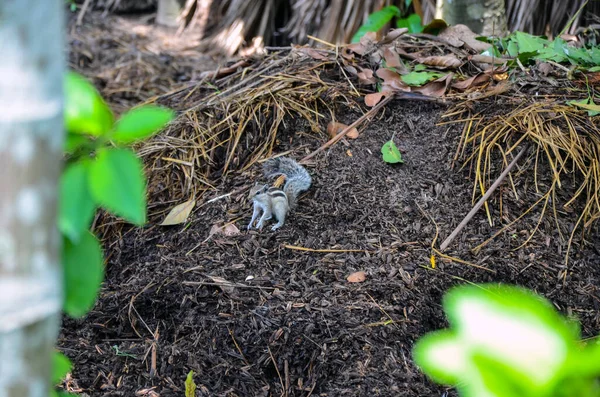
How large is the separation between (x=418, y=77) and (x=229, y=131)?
Answer: 1.13 meters

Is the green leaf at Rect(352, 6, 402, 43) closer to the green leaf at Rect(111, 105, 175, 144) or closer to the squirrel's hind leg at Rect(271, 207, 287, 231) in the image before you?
the squirrel's hind leg at Rect(271, 207, 287, 231)

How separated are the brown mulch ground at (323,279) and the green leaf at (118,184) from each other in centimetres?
191

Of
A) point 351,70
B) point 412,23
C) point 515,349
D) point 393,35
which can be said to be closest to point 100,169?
point 515,349

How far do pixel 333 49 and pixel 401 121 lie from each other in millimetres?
839

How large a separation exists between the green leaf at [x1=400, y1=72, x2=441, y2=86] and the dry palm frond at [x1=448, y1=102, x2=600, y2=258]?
0.41 metres

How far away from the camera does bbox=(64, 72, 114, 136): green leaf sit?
33.7 inches

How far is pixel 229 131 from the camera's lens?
3762 millimetres

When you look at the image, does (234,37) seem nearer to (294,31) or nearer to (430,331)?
(294,31)

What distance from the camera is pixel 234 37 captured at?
6609 millimetres

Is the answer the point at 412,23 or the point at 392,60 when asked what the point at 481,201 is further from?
the point at 412,23

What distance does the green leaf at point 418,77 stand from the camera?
3.79 m

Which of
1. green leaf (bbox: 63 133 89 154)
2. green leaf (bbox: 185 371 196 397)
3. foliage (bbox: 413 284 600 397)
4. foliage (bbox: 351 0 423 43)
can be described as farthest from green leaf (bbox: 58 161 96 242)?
foliage (bbox: 351 0 423 43)

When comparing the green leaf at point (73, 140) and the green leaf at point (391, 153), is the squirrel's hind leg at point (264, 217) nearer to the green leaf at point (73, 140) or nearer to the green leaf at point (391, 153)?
the green leaf at point (391, 153)

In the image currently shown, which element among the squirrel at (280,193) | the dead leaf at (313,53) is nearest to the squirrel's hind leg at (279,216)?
the squirrel at (280,193)
